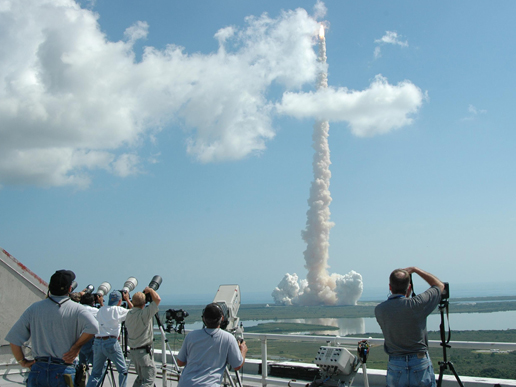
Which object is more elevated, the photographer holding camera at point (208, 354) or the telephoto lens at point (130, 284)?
the telephoto lens at point (130, 284)

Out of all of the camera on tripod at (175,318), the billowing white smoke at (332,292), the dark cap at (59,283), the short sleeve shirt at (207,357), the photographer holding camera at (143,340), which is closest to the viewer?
the short sleeve shirt at (207,357)

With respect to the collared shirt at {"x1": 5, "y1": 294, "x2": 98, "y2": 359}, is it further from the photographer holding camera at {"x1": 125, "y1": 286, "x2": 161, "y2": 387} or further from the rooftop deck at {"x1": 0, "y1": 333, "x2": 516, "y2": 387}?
the rooftop deck at {"x1": 0, "y1": 333, "x2": 516, "y2": 387}

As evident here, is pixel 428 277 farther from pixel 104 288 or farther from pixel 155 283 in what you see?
pixel 104 288

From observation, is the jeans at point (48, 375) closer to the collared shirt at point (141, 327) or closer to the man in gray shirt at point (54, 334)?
the man in gray shirt at point (54, 334)

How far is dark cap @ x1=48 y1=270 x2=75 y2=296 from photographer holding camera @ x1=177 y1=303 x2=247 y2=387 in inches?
58.4

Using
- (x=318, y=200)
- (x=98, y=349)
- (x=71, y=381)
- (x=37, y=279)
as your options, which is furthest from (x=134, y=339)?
(x=318, y=200)

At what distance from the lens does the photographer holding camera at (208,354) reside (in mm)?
4109

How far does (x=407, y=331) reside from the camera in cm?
439

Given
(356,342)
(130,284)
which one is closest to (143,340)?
(130,284)

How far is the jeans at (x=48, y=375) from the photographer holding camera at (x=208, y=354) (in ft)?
4.14

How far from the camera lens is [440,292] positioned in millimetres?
4500

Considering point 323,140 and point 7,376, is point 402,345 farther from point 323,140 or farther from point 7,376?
point 323,140

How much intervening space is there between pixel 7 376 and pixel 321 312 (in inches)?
3017

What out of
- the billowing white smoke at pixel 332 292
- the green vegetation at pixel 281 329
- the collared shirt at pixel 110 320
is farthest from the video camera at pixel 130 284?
the billowing white smoke at pixel 332 292
